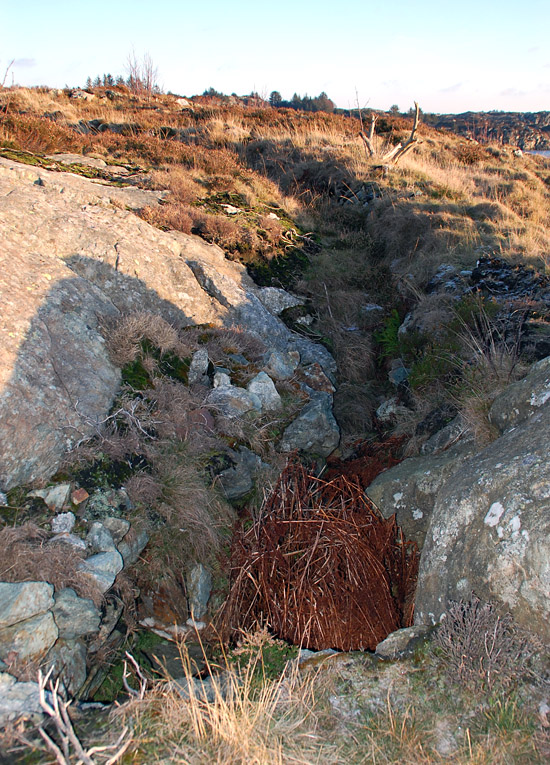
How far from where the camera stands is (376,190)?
1115 cm

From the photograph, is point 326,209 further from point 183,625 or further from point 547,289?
point 183,625

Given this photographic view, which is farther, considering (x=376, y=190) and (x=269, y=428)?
(x=376, y=190)

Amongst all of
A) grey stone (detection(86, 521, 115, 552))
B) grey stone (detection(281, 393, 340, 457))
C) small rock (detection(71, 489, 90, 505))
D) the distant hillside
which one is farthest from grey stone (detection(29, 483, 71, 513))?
the distant hillside

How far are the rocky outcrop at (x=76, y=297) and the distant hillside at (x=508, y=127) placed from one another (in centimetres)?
2133

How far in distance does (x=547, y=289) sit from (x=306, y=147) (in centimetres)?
1034

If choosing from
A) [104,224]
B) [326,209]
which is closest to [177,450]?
[104,224]

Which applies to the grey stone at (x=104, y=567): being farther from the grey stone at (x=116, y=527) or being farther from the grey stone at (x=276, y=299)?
the grey stone at (x=276, y=299)

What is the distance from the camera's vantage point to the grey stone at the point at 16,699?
199 cm

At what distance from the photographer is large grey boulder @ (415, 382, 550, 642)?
2.20m

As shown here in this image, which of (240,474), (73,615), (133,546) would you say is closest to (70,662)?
(73,615)

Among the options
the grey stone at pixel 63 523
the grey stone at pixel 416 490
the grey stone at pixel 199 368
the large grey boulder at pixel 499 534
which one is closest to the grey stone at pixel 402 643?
the large grey boulder at pixel 499 534

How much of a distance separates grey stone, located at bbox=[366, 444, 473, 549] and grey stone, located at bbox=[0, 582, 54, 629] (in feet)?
7.75

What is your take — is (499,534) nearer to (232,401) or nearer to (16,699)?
(16,699)

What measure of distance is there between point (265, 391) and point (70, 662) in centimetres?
296
